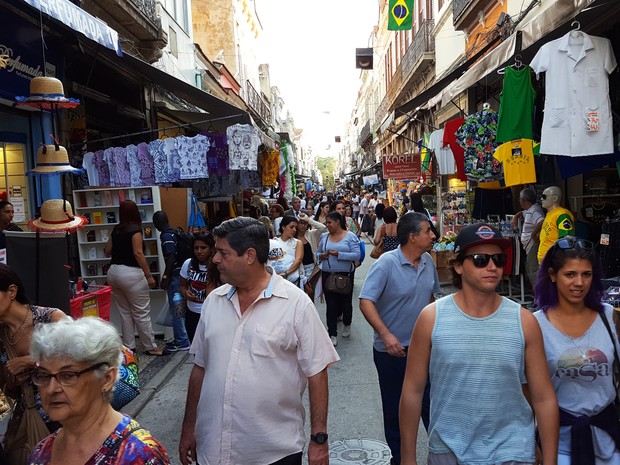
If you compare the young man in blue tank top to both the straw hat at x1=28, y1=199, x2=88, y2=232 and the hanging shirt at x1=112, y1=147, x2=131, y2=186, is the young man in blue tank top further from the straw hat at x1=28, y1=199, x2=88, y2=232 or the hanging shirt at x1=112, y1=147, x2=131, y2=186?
the hanging shirt at x1=112, y1=147, x2=131, y2=186

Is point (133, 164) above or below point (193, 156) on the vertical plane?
below

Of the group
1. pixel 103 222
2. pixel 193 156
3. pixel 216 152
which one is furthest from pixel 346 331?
pixel 103 222

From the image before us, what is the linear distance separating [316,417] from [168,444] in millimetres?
2651

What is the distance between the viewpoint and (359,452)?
14.8 feet

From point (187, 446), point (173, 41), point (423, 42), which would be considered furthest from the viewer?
point (423, 42)

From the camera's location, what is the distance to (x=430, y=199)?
17844 millimetres

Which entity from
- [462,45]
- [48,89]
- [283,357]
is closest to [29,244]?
[48,89]

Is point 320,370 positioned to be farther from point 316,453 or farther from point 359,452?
point 359,452

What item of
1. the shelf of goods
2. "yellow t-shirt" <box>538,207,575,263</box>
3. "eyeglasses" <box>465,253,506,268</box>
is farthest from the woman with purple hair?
the shelf of goods

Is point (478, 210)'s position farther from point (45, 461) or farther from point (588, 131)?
point (45, 461)

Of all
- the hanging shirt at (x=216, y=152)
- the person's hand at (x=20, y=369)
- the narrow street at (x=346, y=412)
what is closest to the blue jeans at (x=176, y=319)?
the narrow street at (x=346, y=412)

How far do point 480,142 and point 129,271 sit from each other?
569 cm

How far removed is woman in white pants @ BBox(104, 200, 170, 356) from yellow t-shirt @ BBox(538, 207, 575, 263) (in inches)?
208

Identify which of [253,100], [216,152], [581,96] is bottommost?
[216,152]
